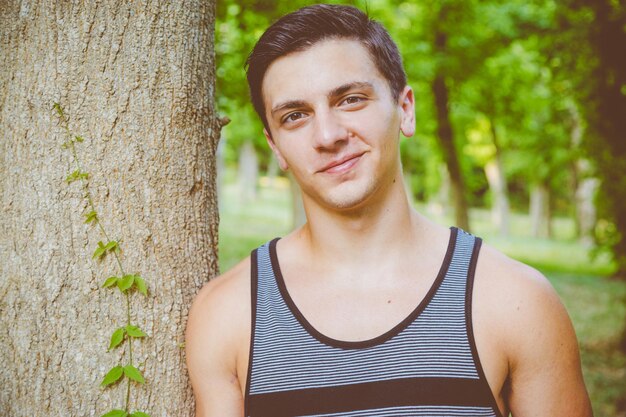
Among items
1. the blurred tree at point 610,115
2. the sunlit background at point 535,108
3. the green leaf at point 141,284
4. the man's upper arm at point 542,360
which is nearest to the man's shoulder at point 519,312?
the man's upper arm at point 542,360

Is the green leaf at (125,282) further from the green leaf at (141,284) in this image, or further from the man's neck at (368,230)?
the man's neck at (368,230)

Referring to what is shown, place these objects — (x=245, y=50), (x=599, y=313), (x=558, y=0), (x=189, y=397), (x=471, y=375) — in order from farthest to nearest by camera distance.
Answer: (x=599, y=313), (x=245, y=50), (x=558, y=0), (x=189, y=397), (x=471, y=375)

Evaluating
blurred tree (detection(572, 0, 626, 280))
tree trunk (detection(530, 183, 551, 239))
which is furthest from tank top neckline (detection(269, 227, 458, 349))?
tree trunk (detection(530, 183, 551, 239))

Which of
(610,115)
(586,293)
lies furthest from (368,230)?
(586,293)

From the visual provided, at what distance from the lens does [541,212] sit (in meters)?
34.3

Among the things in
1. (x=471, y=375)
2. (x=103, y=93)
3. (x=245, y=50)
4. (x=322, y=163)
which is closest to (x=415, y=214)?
(x=322, y=163)

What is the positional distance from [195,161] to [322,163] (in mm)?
534

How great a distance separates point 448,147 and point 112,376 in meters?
16.1

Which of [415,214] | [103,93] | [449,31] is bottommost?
[415,214]

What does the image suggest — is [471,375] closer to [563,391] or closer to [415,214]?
[563,391]

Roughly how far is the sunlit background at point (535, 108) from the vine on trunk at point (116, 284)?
169 inches

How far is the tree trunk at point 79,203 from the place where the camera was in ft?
6.94

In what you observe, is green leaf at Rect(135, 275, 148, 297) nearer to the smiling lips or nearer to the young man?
the young man

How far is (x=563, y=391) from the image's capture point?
6.64ft
